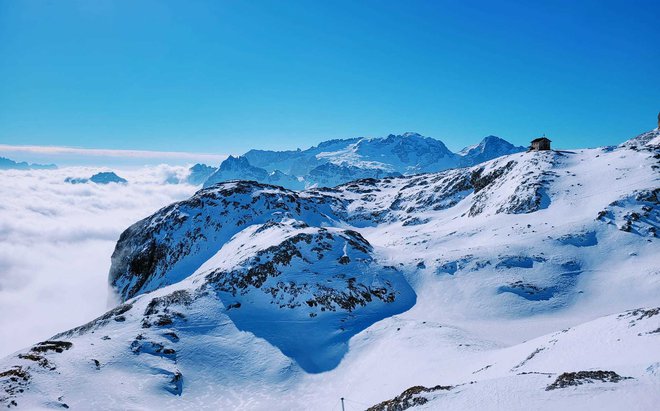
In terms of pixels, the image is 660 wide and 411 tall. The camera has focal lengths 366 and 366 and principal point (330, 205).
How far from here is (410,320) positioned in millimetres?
40406

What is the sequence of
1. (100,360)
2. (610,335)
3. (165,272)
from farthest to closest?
1. (165,272)
2. (100,360)
3. (610,335)

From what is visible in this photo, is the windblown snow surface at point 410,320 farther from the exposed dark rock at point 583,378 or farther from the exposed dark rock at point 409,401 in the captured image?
the exposed dark rock at point 409,401

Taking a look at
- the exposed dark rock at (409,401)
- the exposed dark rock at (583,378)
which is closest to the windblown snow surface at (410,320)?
the exposed dark rock at (583,378)

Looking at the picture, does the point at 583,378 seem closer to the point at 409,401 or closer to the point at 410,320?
the point at 409,401

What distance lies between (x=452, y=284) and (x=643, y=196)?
118ft

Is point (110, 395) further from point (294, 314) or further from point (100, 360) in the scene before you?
point (294, 314)

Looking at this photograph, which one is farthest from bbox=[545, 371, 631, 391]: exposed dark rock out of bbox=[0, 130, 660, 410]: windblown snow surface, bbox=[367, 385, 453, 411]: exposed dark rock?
bbox=[367, 385, 453, 411]: exposed dark rock

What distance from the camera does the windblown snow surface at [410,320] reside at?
19719mm

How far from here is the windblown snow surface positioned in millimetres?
19719

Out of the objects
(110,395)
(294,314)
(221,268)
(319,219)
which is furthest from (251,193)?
(110,395)

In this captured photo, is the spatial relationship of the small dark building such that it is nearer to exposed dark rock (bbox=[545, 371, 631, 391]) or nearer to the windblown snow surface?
the windblown snow surface

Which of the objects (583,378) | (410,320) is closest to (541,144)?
(410,320)

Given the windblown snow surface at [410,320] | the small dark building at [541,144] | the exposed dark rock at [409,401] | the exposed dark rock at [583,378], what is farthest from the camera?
the small dark building at [541,144]

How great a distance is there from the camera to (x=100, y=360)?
105ft
